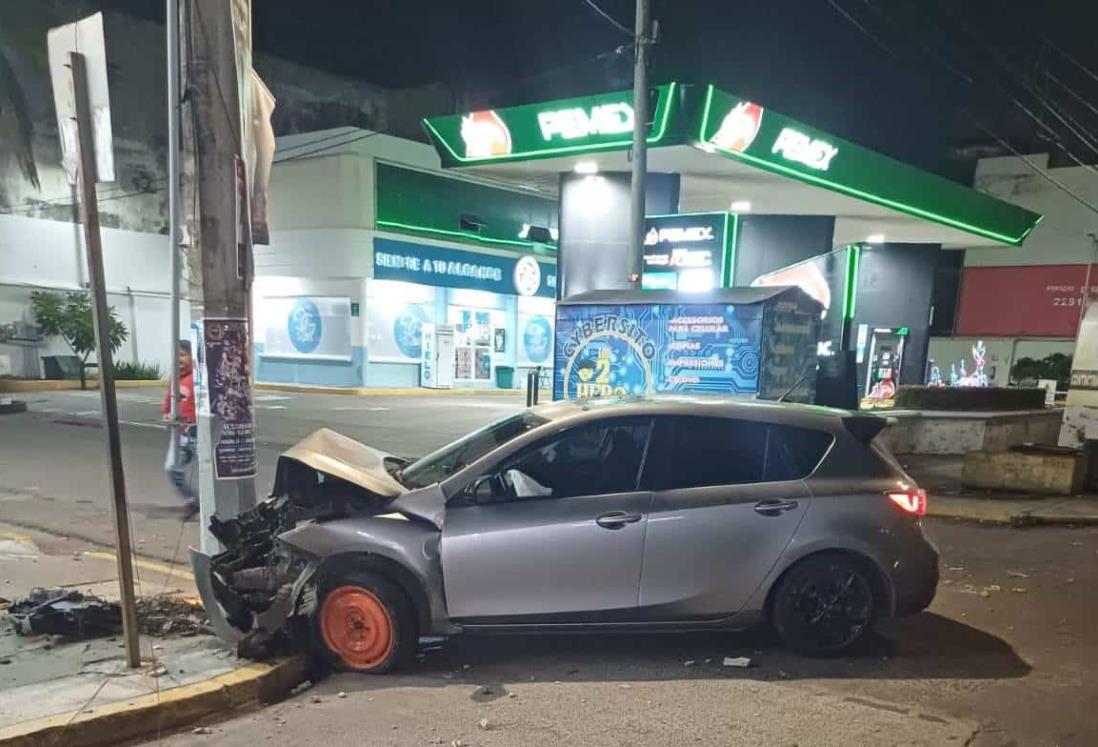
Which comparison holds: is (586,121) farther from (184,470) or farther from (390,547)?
(390,547)

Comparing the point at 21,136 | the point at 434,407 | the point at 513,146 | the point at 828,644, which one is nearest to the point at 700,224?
the point at 513,146

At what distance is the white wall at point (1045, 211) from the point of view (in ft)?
114

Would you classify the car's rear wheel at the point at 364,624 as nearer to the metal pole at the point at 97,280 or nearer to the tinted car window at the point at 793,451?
the metal pole at the point at 97,280

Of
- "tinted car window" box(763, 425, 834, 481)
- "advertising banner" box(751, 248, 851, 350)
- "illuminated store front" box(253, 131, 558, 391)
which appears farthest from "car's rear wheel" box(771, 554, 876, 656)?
"illuminated store front" box(253, 131, 558, 391)

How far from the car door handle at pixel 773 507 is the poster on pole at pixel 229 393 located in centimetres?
316

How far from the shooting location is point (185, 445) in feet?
26.8

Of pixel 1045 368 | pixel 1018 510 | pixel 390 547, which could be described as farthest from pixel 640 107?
pixel 1045 368

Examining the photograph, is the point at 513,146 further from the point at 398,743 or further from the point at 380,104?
the point at 380,104

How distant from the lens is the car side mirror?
4.47m

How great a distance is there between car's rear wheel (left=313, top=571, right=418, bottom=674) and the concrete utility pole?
0.93m

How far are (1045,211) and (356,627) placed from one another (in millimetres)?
41143

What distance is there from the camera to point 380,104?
35844 millimetres

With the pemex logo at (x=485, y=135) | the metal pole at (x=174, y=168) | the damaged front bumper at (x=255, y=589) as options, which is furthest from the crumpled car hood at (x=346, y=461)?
the pemex logo at (x=485, y=135)

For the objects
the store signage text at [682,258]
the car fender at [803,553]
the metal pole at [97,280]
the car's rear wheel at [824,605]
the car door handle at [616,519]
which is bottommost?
the car's rear wheel at [824,605]
